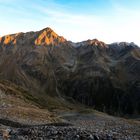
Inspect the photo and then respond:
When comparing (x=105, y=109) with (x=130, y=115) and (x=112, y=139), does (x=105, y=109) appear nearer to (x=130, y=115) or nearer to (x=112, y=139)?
(x=130, y=115)

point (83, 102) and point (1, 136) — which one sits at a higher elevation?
point (83, 102)

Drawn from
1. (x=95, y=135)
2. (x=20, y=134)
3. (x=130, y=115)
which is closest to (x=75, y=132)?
(x=95, y=135)

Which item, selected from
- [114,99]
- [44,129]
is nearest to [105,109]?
[114,99]

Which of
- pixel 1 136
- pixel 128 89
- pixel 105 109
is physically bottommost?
pixel 1 136

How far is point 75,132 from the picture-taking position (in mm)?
19766

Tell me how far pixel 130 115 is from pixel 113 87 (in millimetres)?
23686

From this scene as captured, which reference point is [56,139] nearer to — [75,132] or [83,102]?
[75,132]

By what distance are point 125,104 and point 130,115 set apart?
9.51 meters

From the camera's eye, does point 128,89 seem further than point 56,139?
Yes

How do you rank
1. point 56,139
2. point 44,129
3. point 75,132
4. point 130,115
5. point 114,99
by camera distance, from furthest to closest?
1. point 114,99
2. point 130,115
3. point 44,129
4. point 75,132
5. point 56,139

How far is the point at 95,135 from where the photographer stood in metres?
18.8

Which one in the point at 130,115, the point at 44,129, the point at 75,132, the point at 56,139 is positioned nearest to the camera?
the point at 56,139

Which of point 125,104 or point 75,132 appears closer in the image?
point 75,132

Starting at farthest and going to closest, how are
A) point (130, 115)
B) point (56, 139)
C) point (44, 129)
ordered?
1. point (130, 115)
2. point (44, 129)
3. point (56, 139)
